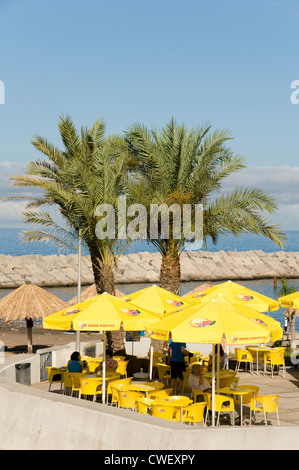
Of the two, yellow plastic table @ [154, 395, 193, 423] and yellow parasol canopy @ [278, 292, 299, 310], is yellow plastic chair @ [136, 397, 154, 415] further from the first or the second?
yellow parasol canopy @ [278, 292, 299, 310]

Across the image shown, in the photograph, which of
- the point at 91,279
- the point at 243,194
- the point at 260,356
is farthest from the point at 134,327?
the point at 91,279

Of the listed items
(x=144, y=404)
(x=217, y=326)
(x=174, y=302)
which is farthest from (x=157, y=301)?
(x=217, y=326)

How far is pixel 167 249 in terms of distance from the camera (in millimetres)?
22422

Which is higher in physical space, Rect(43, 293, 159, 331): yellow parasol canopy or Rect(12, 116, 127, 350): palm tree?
Rect(12, 116, 127, 350): palm tree

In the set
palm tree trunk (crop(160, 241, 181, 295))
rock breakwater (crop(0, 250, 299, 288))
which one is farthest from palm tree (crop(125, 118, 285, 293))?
rock breakwater (crop(0, 250, 299, 288))

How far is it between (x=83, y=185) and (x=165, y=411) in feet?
37.7

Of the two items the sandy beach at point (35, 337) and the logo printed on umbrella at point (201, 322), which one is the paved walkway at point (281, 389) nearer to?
the logo printed on umbrella at point (201, 322)

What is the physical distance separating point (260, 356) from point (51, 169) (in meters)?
9.69

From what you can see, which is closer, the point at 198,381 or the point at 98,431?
the point at 98,431

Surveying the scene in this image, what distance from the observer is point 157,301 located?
16547 millimetres

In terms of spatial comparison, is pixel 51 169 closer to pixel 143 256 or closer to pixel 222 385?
pixel 222 385

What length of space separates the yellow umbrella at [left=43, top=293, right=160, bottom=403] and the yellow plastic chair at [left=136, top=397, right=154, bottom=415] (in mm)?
1696

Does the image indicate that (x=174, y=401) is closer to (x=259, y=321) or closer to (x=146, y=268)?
(x=259, y=321)

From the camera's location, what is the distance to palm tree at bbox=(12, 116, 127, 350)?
69.4 ft
